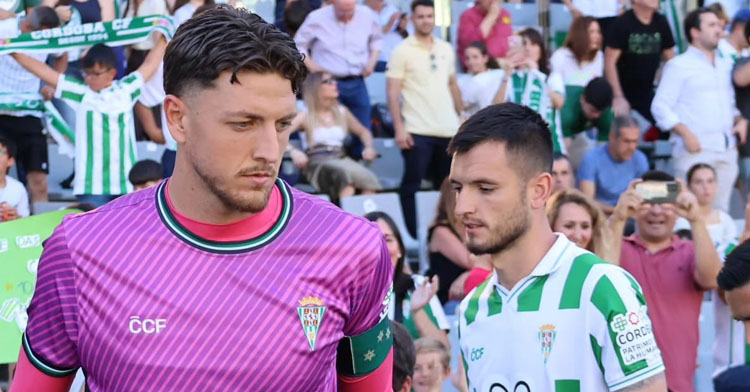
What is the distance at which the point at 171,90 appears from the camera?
2.46 meters

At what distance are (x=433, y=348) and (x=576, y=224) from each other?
3.44 ft

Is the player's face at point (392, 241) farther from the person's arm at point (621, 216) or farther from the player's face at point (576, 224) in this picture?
the person's arm at point (621, 216)

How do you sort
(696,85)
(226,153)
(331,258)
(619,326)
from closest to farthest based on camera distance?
(226,153)
(331,258)
(619,326)
(696,85)

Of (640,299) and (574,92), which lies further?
(574,92)

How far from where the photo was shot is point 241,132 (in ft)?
7.74

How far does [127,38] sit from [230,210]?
20.9 feet

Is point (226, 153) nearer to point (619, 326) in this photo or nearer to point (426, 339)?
point (619, 326)

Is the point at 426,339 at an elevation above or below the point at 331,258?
below

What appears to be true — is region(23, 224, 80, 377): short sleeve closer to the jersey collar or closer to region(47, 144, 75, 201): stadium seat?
the jersey collar

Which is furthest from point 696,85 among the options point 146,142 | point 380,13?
point 146,142

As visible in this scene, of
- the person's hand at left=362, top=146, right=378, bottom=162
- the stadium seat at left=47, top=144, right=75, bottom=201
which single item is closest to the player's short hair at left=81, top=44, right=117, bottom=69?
the stadium seat at left=47, top=144, right=75, bottom=201

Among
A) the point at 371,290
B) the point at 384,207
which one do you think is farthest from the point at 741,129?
the point at 371,290

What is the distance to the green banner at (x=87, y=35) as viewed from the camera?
8.30m

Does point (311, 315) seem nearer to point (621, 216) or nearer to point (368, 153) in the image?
point (621, 216)
